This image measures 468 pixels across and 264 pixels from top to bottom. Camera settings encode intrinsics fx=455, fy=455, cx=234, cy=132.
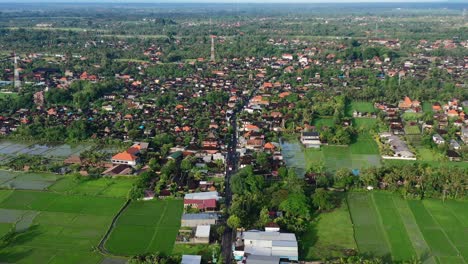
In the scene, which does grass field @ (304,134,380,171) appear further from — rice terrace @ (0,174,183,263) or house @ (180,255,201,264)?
house @ (180,255,201,264)

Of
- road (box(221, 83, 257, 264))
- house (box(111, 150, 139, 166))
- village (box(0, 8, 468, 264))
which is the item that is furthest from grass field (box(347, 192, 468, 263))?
house (box(111, 150, 139, 166))

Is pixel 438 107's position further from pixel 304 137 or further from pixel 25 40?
pixel 25 40

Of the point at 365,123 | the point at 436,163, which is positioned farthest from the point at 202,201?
the point at 365,123

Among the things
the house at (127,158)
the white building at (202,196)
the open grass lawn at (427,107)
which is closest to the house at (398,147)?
the open grass lawn at (427,107)

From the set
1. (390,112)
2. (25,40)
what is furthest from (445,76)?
(25,40)

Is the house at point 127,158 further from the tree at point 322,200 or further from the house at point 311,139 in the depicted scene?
the tree at point 322,200

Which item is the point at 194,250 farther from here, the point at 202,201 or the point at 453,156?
the point at 453,156
